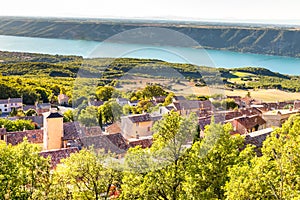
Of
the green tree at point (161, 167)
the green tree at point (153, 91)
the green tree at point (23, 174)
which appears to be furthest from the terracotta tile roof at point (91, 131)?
the green tree at point (153, 91)

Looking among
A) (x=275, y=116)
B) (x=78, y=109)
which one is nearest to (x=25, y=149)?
(x=78, y=109)

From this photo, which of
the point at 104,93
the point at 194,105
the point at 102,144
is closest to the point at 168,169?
the point at 102,144

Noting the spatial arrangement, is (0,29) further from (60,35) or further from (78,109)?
(78,109)

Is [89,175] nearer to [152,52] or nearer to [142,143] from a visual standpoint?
[142,143]

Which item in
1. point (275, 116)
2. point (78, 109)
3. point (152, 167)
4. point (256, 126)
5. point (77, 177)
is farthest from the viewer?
point (275, 116)

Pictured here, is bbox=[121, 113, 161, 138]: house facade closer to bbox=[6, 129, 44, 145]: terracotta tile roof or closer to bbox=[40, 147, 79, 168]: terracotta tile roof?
bbox=[40, 147, 79, 168]: terracotta tile roof

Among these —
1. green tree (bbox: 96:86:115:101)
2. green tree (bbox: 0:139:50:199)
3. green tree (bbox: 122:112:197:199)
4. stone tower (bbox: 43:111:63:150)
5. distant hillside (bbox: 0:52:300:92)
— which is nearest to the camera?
green tree (bbox: 0:139:50:199)

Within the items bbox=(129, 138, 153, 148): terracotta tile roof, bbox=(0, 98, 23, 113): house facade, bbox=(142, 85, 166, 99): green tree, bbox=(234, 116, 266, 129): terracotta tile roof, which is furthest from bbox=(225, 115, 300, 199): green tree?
bbox=(0, 98, 23, 113): house facade
